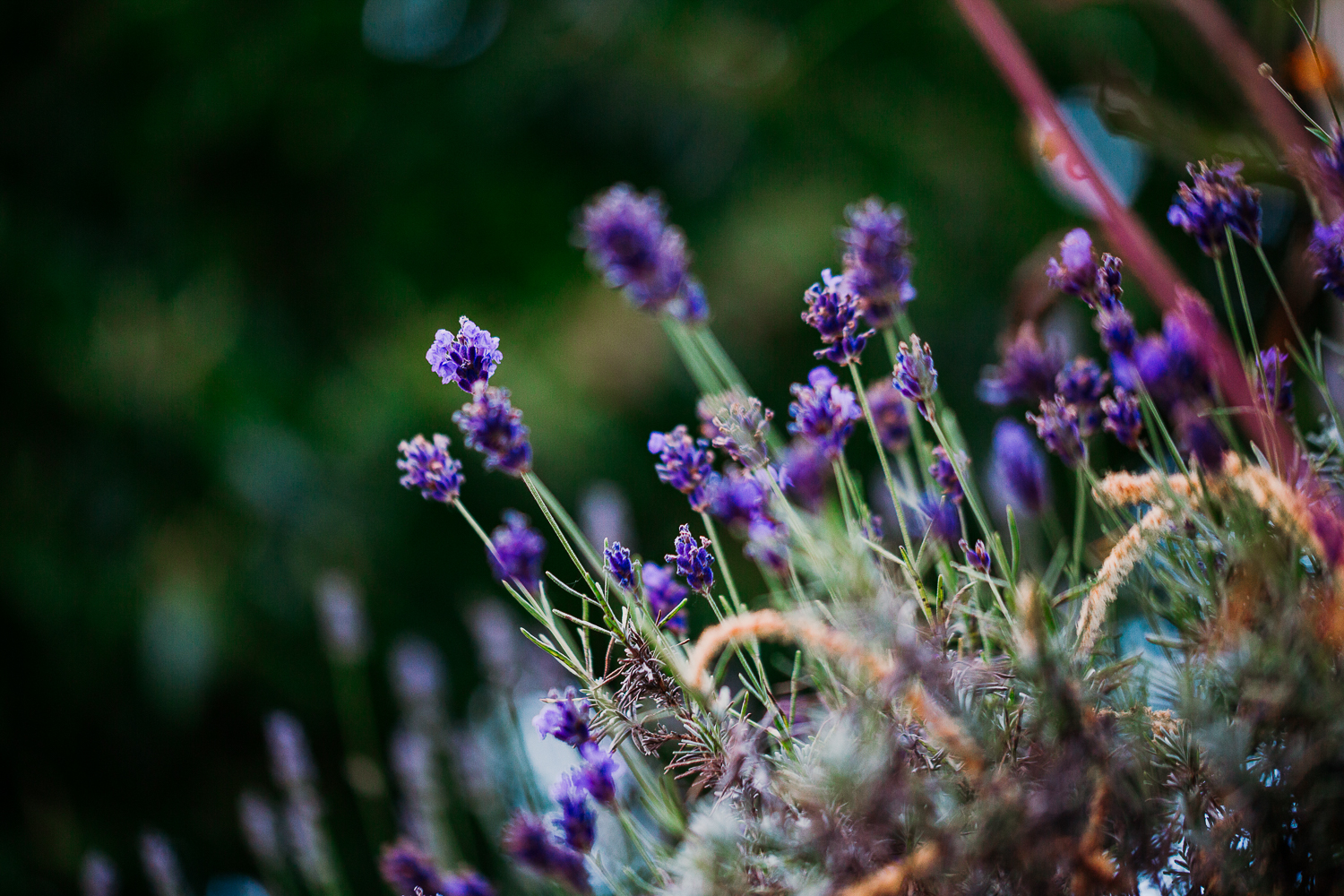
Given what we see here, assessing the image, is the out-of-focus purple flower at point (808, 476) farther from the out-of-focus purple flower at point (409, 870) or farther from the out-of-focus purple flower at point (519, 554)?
the out-of-focus purple flower at point (409, 870)

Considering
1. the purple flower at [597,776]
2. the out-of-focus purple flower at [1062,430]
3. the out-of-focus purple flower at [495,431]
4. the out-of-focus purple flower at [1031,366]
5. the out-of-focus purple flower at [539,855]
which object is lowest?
the out-of-focus purple flower at [539,855]

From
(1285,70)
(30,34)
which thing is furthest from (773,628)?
(30,34)

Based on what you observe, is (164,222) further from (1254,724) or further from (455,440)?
(1254,724)

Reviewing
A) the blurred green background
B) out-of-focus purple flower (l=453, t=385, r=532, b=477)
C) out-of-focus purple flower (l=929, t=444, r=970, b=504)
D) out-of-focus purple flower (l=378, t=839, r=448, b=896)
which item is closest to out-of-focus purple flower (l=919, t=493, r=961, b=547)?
out-of-focus purple flower (l=929, t=444, r=970, b=504)

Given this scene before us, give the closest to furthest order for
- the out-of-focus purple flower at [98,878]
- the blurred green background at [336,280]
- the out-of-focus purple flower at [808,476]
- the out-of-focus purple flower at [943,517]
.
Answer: the out-of-focus purple flower at [808,476] → the out-of-focus purple flower at [943,517] → the out-of-focus purple flower at [98,878] → the blurred green background at [336,280]

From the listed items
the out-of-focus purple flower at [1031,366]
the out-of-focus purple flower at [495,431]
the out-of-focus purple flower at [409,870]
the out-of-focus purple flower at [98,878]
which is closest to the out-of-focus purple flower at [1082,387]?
the out-of-focus purple flower at [1031,366]

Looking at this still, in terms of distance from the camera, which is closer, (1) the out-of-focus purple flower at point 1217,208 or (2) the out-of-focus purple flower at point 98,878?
(1) the out-of-focus purple flower at point 1217,208
